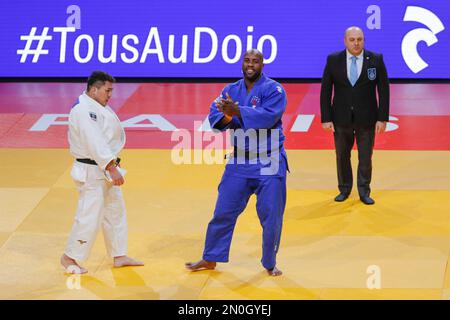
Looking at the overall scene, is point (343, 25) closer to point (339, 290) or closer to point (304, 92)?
point (304, 92)

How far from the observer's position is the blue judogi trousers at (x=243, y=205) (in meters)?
8.90

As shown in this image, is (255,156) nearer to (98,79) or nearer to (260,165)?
(260,165)

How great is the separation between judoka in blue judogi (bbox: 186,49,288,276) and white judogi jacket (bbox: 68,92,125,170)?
91 centimetres

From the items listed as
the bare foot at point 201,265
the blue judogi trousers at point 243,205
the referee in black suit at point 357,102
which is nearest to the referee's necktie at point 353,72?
the referee in black suit at point 357,102

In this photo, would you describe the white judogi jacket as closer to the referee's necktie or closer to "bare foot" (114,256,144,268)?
"bare foot" (114,256,144,268)

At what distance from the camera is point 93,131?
8.82 meters

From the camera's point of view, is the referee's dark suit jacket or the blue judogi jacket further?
the referee's dark suit jacket

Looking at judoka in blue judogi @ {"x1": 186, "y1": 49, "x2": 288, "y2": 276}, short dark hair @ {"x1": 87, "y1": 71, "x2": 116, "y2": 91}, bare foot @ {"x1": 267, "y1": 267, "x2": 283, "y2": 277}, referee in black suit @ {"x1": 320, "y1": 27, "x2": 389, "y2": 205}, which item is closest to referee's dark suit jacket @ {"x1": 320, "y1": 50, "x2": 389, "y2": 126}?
referee in black suit @ {"x1": 320, "y1": 27, "x2": 389, "y2": 205}

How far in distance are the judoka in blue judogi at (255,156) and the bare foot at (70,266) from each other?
1229 millimetres

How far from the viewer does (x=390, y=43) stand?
1557 cm

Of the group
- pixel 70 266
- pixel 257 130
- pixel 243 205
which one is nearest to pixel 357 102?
pixel 257 130

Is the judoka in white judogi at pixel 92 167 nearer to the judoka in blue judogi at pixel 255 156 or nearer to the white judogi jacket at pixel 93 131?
the white judogi jacket at pixel 93 131

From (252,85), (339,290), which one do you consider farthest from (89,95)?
(339,290)

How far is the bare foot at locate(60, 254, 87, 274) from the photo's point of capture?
9172mm
